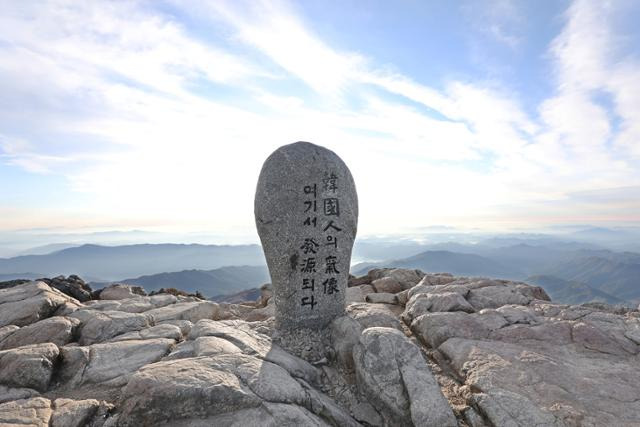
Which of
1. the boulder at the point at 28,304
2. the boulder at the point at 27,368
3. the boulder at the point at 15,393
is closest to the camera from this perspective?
the boulder at the point at 15,393

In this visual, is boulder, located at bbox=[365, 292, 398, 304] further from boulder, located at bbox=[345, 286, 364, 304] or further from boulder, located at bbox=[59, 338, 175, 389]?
boulder, located at bbox=[59, 338, 175, 389]

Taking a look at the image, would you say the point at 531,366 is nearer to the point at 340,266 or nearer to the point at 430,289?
the point at 340,266

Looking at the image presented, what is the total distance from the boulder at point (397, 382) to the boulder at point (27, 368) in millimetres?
8204

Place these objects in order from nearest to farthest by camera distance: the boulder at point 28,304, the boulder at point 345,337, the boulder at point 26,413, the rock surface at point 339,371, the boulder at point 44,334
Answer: the boulder at point 26,413 < the rock surface at point 339,371 < the boulder at point 345,337 < the boulder at point 44,334 < the boulder at point 28,304

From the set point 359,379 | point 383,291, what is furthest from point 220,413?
point 383,291

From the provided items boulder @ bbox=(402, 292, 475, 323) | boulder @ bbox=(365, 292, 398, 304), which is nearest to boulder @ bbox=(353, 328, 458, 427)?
boulder @ bbox=(402, 292, 475, 323)

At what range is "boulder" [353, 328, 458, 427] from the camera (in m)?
7.89

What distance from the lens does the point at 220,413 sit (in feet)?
22.7

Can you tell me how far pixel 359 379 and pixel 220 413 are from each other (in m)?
3.94

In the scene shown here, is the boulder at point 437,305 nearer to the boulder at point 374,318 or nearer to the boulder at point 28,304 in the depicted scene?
the boulder at point 374,318

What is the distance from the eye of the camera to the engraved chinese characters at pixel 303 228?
11641 millimetres

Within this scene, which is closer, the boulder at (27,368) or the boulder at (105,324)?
the boulder at (27,368)

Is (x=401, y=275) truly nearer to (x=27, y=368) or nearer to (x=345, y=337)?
(x=345, y=337)

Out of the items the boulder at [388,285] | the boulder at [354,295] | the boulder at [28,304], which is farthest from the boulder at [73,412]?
the boulder at [388,285]
